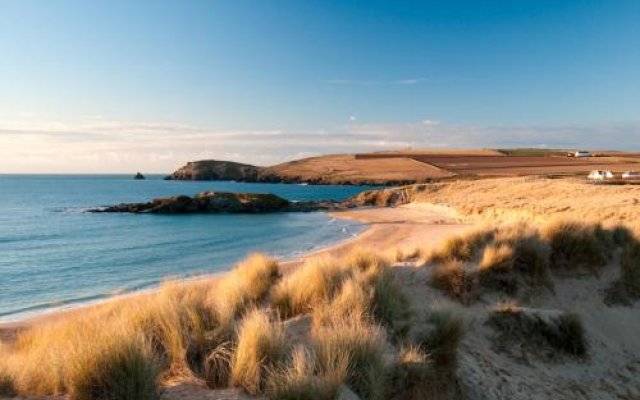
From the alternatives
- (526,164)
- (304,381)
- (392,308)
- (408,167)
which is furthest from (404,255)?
(408,167)

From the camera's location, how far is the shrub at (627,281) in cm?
1132

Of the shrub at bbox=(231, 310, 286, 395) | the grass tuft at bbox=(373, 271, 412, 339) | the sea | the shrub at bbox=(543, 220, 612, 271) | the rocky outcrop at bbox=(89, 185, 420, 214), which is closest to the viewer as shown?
the shrub at bbox=(231, 310, 286, 395)

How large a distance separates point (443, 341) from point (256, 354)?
9.05 feet

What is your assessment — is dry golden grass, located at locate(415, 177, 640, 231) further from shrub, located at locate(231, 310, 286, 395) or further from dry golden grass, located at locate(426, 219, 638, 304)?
shrub, located at locate(231, 310, 286, 395)

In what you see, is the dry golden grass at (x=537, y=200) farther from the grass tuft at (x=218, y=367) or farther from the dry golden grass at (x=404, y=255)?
the grass tuft at (x=218, y=367)

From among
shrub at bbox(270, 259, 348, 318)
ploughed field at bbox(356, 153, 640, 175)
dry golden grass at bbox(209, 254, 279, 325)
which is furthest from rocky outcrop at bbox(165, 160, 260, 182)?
shrub at bbox(270, 259, 348, 318)

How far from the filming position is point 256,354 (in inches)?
188

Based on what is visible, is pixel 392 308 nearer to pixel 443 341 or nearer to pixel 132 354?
pixel 443 341

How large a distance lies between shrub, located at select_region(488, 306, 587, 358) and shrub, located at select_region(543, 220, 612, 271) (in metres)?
3.28

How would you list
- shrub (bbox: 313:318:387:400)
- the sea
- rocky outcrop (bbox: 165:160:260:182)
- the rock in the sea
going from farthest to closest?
rocky outcrop (bbox: 165:160:260:182) → the rock in the sea → the sea → shrub (bbox: 313:318:387:400)

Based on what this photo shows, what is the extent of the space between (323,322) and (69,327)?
381cm

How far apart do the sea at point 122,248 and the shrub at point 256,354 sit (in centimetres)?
570

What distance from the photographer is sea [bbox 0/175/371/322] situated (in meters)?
18.6

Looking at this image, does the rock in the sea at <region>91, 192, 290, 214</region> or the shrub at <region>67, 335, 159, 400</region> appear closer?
the shrub at <region>67, 335, 159, 400</region>
